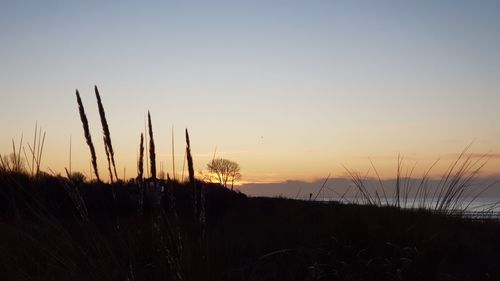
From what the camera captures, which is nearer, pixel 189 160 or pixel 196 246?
pixel 189 160

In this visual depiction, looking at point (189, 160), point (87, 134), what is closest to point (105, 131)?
point (87, 134)

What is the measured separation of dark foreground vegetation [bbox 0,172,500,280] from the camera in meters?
2.92

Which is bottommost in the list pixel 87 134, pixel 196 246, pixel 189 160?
pixel 196 246

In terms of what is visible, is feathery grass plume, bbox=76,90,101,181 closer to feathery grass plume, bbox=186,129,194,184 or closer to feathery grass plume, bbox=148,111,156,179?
feathery grass plume, bbox=148,111,156,179

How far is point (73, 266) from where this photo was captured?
3062 millimetres

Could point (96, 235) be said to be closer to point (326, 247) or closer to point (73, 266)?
point (73, 266)

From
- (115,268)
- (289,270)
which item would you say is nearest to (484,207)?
(289,270)

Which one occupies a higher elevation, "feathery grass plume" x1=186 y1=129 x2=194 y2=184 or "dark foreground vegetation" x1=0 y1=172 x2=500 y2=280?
"feathery grass plume" x1=186 y1=129 x2=194 y2=184

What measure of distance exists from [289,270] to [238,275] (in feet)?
1.50

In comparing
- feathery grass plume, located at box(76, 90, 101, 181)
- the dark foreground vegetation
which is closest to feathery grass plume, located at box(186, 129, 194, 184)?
the dark foreground vegetation

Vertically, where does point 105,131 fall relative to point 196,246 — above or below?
above

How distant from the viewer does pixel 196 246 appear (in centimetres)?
293

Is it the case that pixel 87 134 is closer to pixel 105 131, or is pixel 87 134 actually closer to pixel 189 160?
pixel 105 131

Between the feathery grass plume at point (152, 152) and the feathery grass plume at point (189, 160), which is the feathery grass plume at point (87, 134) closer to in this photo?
the feathery grass plume at point (152, 152)
